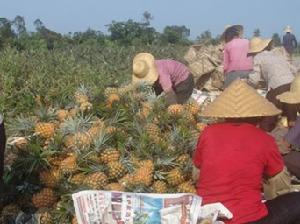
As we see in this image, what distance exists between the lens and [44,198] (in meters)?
4.33

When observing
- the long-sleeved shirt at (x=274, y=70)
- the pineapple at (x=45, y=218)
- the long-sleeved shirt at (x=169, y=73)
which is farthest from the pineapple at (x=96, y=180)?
the long-sleeved shirt at (x=274, y=70)

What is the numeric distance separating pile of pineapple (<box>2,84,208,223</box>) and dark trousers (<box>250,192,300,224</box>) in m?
0.96

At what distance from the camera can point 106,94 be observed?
206 inches

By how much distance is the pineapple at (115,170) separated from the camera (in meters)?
4.36

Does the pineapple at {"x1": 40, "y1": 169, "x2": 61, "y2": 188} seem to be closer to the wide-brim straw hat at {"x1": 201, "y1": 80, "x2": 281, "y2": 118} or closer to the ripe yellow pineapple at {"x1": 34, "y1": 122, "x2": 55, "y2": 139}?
the ripe yellow pineapple at {"x1": 34, "y1": 122, "x2": 55, "y2": 139}

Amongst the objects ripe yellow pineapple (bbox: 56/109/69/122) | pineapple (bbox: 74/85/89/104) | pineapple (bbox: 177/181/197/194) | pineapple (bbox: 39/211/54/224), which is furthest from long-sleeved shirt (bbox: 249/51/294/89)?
pineapple (bbox: 39/211/54/224)

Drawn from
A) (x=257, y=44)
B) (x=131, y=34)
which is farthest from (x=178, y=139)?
(x=131, y=34)

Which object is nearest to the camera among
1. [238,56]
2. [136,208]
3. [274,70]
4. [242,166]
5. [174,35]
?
[136,208]

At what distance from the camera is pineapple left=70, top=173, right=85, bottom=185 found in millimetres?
4320

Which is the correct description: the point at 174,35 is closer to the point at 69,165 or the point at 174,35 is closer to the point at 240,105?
the point at 69,165

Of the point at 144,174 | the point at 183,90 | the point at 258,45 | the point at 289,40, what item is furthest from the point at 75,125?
the point at 289,40

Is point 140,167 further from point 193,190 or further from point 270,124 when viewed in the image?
point 270,124

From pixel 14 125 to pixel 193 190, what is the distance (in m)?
1.54

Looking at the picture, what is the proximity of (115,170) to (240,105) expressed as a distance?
1208mm
